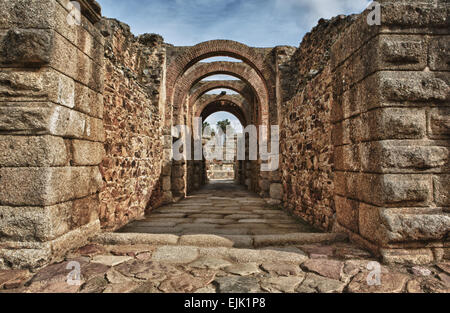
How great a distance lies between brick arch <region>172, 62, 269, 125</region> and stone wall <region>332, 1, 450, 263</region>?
6.43 meters

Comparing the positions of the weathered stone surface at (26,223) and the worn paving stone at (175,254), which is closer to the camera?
the weathered stone surface at (26,223)

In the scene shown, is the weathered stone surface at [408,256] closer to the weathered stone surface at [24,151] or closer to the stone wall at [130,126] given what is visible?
the weathered stone surface at [24,151]

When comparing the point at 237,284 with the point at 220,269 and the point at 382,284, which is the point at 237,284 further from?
the point at 382,284

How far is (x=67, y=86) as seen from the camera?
8.22 feet

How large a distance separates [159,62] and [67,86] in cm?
481

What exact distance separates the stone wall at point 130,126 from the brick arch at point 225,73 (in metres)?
2.07

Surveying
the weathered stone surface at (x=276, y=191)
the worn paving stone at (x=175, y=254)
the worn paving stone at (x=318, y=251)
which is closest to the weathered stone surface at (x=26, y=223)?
the worn paving stone at (x=175, y=254)

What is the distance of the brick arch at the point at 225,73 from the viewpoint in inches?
356

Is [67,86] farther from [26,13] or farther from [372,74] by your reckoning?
[372,74]

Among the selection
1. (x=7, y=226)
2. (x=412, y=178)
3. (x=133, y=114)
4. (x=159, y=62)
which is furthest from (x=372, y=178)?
(x=159, y=62)

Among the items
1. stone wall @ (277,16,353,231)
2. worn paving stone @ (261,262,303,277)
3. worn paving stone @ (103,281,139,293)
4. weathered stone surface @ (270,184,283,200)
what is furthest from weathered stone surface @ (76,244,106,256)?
weathered stone surface @ (270,184,283,200)

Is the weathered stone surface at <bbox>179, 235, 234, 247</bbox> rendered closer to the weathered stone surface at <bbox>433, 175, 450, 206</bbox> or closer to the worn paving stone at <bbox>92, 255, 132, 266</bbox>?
the worn paving stone at <bbox>92, 255, 132, 266</bbox>

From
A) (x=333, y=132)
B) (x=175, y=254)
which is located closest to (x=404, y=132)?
(x=333, y=132)

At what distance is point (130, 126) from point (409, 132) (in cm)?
412
